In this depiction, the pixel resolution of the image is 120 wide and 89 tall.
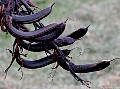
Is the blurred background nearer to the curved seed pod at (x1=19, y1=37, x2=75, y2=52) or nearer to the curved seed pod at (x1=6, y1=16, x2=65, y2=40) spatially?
the curved seed pod at (x1=19, y1=37, x2=75, y2=52)

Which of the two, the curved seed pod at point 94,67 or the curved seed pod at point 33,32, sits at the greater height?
the curved seed pod at point 33,32

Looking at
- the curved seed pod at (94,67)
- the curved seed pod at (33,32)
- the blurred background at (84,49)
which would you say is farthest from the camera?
the blurred background at (84,49)

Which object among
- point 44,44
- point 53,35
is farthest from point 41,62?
point 53,35

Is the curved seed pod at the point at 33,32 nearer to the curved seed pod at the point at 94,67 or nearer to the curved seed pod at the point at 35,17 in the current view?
the curved seed pod at the point at 35,17

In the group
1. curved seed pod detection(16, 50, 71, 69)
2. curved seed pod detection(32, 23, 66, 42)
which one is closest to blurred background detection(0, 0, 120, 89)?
curved seed pod detection(16, 50, 71, 69)

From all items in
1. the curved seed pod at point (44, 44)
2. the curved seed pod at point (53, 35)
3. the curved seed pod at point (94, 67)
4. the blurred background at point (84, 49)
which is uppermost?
the curved seed pod at point (53, 35)

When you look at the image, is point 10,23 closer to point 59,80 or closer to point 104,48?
point 59,80

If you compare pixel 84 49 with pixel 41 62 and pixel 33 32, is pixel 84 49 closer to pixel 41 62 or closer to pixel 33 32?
pixel 41 62

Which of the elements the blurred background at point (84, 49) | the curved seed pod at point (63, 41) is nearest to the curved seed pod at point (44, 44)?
the curved seed pod at point (63, 41)
